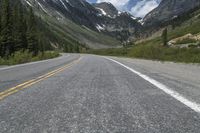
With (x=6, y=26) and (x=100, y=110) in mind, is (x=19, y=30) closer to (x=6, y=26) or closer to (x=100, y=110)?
(x=6, y=26)

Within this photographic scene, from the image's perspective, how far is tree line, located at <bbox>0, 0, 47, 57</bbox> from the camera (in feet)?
187

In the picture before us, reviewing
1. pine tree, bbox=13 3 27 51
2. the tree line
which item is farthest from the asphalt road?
pine tree, bbox=13 3 27 51

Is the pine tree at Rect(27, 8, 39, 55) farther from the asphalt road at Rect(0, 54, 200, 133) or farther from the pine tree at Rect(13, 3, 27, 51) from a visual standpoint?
the asphalt road at Rect(0, 54, 200, 133)

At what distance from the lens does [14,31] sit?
62.9 m

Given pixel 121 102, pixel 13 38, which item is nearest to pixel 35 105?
pixel 121 102

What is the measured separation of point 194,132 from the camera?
13.4 ft

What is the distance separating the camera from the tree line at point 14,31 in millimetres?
57125

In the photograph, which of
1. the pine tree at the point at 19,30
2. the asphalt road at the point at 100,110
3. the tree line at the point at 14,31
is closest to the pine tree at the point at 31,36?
the tree line at the point at 14,31

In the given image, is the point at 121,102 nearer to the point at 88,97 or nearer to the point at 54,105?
the point at 88,97

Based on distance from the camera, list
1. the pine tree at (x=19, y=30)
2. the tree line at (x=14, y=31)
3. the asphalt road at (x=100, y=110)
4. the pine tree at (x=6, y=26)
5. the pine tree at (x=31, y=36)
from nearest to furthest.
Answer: the asphalt road at (x=100, y=110) → the pine tree at (x=6, y=26) → the tree line at (x=14, y=31) → the pine tree at (x=19, y=30) → the pine tree at (x=31, y=36)

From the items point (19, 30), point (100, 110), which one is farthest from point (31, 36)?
point (100, 110)

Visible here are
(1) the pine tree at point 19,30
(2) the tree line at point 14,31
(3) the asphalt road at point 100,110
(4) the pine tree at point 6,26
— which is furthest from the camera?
(1) the pine tree at point 19,30

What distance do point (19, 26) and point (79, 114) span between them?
63.6 metres

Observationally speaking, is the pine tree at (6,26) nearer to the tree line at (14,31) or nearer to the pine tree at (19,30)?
the tree line at (14,31)
